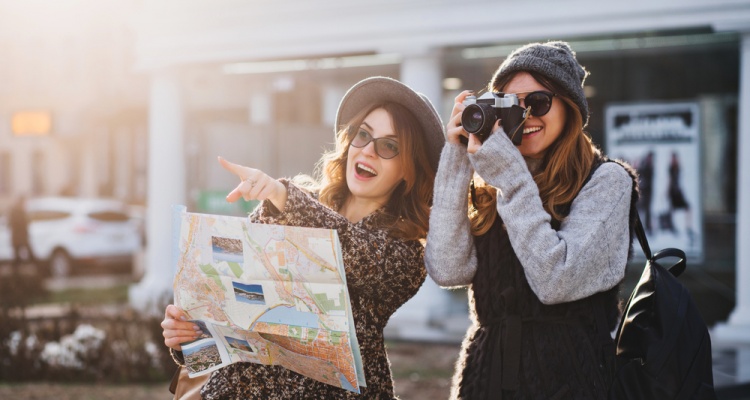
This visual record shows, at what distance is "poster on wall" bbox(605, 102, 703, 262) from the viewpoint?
9.12 meters

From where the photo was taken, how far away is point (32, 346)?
683 cm

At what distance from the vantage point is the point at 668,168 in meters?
9.20

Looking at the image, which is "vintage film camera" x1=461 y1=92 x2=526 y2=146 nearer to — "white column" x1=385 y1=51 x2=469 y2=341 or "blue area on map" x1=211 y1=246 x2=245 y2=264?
"blue area on map" x1=211 y1=246 x2=245 y2=264

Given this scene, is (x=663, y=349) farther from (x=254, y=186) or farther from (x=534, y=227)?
(x=254, y=186)

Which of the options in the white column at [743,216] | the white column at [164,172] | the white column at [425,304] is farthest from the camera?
the white column at [164,172]

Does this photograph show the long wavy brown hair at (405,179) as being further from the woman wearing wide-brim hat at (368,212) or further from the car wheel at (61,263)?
the car wheel at (61,263)

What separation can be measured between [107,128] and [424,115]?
2303cm

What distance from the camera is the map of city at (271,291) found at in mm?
1833

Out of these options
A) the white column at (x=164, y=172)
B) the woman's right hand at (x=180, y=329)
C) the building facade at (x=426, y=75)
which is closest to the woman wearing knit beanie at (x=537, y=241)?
the woman's right hand at (x=180, y=329)

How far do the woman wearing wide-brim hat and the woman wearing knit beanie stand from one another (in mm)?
137

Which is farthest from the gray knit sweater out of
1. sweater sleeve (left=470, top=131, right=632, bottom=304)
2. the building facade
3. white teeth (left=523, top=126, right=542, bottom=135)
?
the building facade

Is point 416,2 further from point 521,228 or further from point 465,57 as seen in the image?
point 521,228

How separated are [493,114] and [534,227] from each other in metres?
0.31

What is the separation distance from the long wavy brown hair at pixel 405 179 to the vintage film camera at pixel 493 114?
26 centimetres
